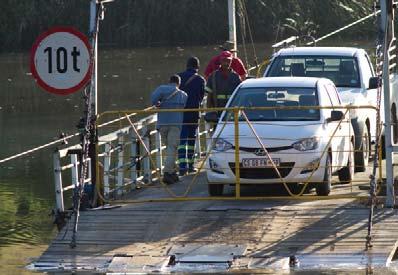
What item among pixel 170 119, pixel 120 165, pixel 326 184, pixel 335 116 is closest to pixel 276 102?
pixel 335 116

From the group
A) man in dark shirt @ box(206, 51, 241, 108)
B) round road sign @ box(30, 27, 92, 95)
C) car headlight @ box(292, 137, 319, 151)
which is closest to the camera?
round road sign @ box(30, 27, 92, 95)

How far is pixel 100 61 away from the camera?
54125mm

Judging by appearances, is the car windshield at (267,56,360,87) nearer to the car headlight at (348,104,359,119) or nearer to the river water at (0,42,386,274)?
the car headlight at (348,104,359,119)

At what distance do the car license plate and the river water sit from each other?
2648 millimetres

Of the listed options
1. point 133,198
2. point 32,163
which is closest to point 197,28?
point 32,163

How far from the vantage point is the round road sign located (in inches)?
675

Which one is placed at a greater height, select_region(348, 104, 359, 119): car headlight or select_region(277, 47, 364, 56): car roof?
select_region(277, 47, 364, 56): car roof

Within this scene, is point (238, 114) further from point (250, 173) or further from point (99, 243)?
point (99, 243)

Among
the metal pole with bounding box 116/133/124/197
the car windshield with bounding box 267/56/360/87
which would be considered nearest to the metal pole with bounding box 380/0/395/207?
the metal pole with bounding box 116/133/124/197

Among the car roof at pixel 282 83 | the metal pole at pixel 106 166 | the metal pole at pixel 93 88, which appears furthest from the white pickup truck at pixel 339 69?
the metal pole at pixel 93 88

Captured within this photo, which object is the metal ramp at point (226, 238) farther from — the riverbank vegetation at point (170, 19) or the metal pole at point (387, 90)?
the riverbank vegetation at point (170, 19)

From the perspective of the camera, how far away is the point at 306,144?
18.4 m

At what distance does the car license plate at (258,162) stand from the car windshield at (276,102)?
928 millimetres

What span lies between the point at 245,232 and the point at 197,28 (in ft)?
143
